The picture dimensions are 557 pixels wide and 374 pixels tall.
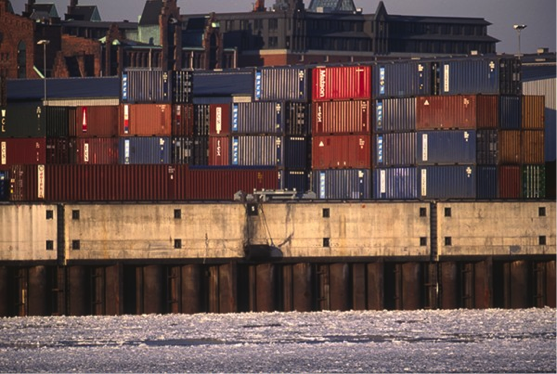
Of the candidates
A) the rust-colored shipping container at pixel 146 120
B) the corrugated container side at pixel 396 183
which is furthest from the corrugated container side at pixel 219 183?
the rust-colored shipping container at pixel 146 120

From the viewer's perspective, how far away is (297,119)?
3388 inches

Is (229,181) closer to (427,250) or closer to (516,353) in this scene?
(427,250)

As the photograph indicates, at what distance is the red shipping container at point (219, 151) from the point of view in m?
86.1

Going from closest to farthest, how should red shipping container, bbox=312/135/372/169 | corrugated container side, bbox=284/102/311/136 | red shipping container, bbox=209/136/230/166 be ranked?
red shipping container, bbox=312/135/372/169, corrugated container side, bbox=284/102/311/136, red shipping container, bbox=209/136/230/166

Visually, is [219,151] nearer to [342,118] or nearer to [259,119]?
[259,119]

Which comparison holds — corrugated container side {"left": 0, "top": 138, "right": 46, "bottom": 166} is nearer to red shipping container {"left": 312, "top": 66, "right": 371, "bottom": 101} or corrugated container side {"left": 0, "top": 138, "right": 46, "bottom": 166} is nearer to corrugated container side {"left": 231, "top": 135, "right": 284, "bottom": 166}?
corrugated container side {"left": 231, "top": 135, "right": 284, "bottom": 166}

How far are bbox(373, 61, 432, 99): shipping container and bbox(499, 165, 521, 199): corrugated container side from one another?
20.1ft

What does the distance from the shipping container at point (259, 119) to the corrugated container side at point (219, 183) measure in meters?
5.53

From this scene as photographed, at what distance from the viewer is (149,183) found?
7938 cm

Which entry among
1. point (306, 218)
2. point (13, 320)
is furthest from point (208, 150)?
point (13, 320)

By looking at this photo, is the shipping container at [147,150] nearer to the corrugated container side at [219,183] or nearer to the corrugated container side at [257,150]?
the corrugated container side at [257,150]

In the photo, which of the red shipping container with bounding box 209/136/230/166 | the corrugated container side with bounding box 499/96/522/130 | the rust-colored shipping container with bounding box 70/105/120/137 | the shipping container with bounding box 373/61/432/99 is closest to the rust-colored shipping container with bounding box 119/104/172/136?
the rust-colored shipping container with bounding box 70/105/120/137

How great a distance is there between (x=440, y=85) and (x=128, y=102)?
18.3 metres

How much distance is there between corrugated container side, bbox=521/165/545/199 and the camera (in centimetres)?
8225
